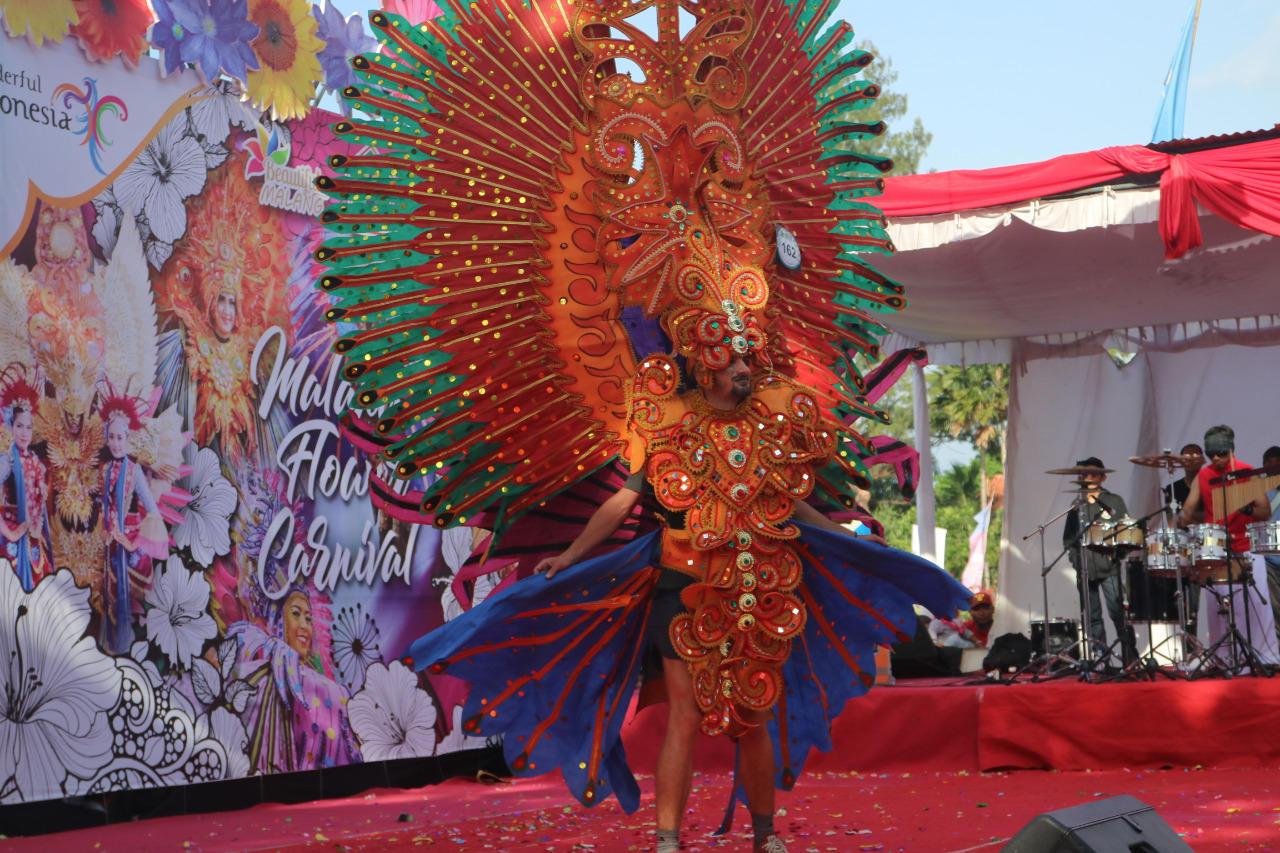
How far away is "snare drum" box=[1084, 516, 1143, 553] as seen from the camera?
736cm

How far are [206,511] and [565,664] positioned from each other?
2.71 m

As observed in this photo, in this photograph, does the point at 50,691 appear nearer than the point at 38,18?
Yes

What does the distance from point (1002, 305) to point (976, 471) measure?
22638 millimetres

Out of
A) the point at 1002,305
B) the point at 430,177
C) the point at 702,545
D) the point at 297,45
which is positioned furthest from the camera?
the point at 1002,305

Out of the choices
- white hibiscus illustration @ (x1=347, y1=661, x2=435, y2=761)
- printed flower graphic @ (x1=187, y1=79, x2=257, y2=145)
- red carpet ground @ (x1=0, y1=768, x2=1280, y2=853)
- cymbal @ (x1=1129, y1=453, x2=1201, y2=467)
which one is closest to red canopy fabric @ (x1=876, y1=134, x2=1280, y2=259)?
cymbal @ (x1=1129, y1=453, x2=1201, y2=467)

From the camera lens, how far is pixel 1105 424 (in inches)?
424

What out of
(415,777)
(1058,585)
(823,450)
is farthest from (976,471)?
(823,450)

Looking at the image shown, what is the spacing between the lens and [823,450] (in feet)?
12.2

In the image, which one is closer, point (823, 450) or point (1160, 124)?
point (823, 450)

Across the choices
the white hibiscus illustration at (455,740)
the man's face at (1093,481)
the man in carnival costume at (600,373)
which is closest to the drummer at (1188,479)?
the man's face at (1093,481)

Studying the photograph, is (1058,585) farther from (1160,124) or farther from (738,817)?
(738,817)

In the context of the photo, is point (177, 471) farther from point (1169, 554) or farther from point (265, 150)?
point (1169, 554)

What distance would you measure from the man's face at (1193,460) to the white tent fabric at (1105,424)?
251 centimetres

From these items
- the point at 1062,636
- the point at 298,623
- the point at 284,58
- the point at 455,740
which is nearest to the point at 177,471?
the point at 298,623
